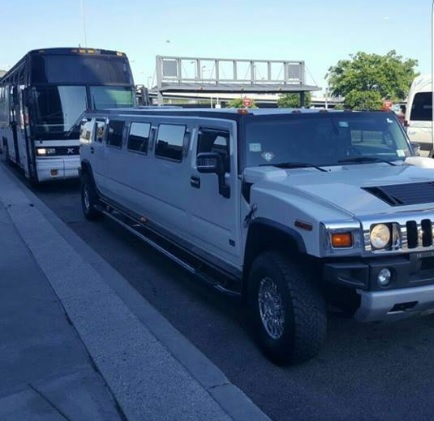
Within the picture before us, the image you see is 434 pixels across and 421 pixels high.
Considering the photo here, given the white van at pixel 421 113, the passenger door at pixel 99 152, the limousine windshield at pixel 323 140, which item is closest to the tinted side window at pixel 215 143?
the limousine windshield at pixel 323 140

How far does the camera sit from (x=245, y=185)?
4.76 m

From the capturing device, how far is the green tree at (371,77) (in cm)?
4253

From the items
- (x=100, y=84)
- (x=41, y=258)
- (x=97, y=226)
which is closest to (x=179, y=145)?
(x=41, y=258)

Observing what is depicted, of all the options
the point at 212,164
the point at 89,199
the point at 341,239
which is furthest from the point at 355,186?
the point at 89,199

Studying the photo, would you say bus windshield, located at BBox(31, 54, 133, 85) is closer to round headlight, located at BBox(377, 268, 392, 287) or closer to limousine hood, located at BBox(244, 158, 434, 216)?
limousine hood, located at BBox(244, 158, 434, 216)

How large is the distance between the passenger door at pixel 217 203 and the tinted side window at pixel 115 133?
277 centimetres

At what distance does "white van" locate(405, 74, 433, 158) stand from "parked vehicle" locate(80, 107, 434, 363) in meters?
9.50

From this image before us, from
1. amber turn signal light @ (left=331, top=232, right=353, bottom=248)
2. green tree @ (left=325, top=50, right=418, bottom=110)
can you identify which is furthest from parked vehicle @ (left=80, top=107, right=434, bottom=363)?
green tree @ (left=325, top=50, right=418, bottom=110)

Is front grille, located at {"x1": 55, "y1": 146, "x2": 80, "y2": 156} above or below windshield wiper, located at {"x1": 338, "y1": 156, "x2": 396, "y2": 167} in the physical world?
below

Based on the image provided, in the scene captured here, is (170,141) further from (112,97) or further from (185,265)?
(112,97)

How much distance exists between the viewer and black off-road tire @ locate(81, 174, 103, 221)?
9.92m

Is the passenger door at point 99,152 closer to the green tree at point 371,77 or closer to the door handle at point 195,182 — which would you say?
the door handle at point 195,182

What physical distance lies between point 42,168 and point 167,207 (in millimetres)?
7887

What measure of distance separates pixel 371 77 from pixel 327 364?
41.3m
